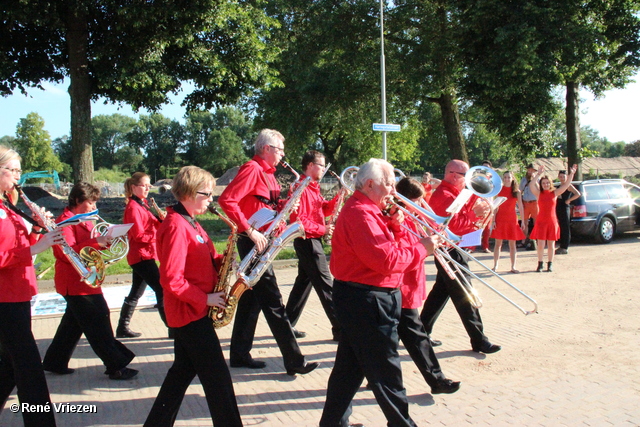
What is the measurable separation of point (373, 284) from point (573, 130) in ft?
54.1

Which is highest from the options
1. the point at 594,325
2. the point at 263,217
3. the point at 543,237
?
the point at 263,217

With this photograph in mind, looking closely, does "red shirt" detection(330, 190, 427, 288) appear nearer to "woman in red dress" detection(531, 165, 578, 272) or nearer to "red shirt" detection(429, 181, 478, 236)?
"red shirt" detection(429, 181, 478, 236)

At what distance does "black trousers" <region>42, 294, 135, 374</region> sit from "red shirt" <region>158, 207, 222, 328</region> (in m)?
1.70

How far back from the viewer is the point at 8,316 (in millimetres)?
3188

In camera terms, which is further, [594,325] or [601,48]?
[601,48]

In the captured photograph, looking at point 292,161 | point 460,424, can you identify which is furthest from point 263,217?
point 292,161

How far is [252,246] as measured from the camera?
14.8 ft

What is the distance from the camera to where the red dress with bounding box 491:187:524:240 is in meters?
9.59

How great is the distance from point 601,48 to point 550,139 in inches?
131

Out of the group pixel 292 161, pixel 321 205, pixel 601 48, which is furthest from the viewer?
pixel 292 161

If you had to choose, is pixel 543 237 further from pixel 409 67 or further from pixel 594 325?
pixel 409 67

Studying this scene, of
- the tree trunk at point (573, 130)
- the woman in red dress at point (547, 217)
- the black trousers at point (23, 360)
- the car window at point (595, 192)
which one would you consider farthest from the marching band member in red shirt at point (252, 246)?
the tree trunk at point (573, 130)

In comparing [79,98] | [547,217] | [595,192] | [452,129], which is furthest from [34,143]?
[547,217]

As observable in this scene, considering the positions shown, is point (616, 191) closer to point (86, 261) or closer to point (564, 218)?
point (564, 218)
